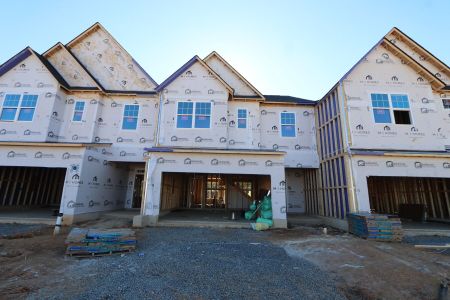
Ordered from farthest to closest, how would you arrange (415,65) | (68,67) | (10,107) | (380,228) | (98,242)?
(68,67) < (10,107) < (415,65) < (380,228) < (98,242)

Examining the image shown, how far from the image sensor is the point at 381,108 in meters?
11.9

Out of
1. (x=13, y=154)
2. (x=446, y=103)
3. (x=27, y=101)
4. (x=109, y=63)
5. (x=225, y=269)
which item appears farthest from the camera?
(x=109, y=63)

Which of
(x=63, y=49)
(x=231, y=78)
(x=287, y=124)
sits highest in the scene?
(x=63, y=49)

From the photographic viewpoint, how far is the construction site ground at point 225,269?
160 inches

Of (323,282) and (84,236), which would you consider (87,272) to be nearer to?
(84,236)

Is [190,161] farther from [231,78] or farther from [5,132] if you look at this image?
[5,132]

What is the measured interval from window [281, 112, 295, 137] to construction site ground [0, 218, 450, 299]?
7729 mm

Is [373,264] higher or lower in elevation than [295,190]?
lower

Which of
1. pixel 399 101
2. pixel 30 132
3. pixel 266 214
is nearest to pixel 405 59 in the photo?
pixel 399 101

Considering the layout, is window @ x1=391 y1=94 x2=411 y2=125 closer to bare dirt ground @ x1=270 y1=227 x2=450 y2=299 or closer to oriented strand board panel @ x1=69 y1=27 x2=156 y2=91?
bare dirt ground @ x1=270 y1=227 x2=450 y2=299

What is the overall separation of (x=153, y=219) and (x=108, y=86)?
11.1m

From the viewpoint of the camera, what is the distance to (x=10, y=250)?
6.49 metres

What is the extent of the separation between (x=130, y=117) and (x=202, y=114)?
5.36m

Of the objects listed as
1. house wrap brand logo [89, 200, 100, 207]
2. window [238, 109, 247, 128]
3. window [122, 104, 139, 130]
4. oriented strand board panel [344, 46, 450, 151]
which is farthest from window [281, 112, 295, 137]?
house wrap brand logo [89, 200, 100, 207]
